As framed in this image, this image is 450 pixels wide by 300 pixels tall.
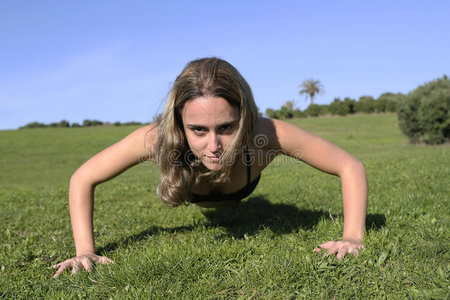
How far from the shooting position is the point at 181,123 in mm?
3207

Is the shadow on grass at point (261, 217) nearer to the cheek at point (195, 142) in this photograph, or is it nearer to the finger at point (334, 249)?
the finger at point (334, 249)

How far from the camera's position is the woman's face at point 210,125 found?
9.26 ft

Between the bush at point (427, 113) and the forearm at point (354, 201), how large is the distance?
715 inches

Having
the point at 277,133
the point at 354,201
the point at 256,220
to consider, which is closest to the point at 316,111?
the point at 256,220

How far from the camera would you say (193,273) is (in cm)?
260

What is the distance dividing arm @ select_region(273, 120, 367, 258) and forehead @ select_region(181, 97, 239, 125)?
26.1 inches

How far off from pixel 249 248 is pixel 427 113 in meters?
19.2

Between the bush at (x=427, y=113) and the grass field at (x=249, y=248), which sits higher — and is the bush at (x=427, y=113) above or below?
above

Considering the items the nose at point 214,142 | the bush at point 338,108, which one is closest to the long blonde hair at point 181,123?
the nose at point 214,142

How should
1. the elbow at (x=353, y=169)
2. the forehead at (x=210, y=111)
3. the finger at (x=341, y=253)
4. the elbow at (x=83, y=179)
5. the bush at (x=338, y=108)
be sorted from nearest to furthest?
1. the finger at (x=341, y=253)
2. the forehead at (x=210, y=111)
3. the elbow at (x=353, y=169)
4. the elbow at (x=83, y=179)
5. the bush at (x=338, y=108)

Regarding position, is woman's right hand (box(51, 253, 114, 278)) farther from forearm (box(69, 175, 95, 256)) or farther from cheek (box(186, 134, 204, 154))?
cheek (box(186, 134, 204, 154))

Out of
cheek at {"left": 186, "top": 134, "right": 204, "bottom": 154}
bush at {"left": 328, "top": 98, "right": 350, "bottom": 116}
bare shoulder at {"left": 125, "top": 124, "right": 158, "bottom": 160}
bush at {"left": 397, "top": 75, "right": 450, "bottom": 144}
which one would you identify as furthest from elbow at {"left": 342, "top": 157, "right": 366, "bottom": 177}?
bush at {"left": 328, "top": 98, "right": 350, "bottom": 116}

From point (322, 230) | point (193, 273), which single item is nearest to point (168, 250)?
point (193, 273)

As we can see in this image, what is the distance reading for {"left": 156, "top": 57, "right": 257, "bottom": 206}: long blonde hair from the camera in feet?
9.55
